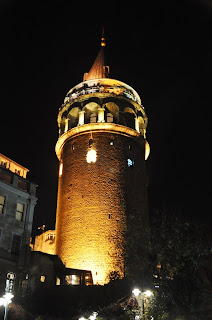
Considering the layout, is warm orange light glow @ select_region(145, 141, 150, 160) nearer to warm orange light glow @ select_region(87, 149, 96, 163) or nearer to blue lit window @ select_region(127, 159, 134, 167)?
blue lit window @ select_region(127, 159, 134, 167)

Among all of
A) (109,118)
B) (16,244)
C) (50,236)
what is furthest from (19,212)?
(50,236)

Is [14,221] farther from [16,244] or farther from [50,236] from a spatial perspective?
[50,236]

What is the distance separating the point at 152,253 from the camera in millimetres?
29672

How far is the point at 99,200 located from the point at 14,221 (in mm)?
9182

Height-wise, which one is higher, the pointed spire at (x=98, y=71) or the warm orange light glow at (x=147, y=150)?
the pointed spire at (x=98, y=71)

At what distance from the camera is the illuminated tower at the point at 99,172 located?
35344mm

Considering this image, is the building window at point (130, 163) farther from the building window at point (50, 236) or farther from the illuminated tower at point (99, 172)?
the building window at point (50, 236)

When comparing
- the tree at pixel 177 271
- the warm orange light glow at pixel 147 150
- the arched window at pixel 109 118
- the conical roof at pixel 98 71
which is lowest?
the tree at pixel 177 271

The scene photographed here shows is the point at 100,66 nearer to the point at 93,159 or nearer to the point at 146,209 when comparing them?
the point at 93,159

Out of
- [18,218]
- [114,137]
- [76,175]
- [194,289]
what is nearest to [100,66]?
[114,137]

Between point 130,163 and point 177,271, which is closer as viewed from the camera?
point 177,271

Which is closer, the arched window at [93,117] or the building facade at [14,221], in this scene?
the building facade at [14,221]

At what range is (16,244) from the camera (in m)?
30.0

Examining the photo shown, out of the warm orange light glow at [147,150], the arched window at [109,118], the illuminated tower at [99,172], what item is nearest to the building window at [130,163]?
the illuminated tower at [99,172]
